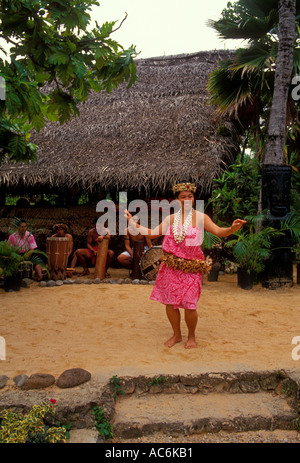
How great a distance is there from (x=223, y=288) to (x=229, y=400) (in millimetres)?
3974

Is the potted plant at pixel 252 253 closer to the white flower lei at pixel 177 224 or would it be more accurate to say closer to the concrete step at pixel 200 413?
the white flower lei at pixel 177 224

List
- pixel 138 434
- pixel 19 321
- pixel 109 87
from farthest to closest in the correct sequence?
1. pixel 19 321
2. pixel 109 87
3. pixel 138 434

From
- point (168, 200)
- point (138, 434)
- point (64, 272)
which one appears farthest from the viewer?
point (168, 200)

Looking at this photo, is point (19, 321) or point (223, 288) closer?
point (19, 321)

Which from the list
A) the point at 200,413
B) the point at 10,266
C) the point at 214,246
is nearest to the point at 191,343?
the point at 200,413

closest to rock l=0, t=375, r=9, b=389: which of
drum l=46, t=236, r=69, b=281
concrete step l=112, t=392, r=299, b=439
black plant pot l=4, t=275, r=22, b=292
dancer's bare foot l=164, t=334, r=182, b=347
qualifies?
concrete step l=112, t=392, r=299, b=439

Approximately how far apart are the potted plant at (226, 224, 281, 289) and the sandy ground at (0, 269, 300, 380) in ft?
0.79

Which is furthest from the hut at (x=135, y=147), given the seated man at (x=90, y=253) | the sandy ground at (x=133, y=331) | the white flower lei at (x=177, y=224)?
the white flower lei at (x=177, y=224)

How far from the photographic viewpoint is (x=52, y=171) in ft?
28.5

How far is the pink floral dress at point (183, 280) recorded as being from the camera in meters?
3.70

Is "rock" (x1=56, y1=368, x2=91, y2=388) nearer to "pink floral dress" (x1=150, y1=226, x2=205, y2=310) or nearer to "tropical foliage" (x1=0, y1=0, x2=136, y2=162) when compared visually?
"pink floral dress" (x1=150, y1=226, x2=205, y2=310)

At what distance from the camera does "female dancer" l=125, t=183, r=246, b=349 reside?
372 centimetres

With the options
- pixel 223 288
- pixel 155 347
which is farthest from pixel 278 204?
pixel 155 347

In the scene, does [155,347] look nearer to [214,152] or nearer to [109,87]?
[109,87]
